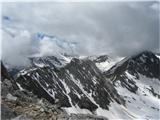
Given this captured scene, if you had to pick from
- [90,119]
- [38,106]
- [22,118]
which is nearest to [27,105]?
[38,106]

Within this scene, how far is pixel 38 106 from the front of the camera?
35.5m

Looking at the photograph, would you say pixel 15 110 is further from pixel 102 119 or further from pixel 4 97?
pixel 102 119

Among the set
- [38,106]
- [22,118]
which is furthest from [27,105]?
[22,118]

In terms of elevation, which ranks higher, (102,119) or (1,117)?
(1,117)

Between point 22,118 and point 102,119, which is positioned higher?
point 22,118

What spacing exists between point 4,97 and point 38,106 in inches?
119

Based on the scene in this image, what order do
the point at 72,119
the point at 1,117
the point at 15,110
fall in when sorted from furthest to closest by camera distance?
the point at 72,119, the point at 15,110, the point at 1,117

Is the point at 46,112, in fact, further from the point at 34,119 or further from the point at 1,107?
the point at 1,107

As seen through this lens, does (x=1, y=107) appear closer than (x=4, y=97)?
Yes

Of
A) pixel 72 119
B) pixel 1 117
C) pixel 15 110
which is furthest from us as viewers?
pixel 72 119

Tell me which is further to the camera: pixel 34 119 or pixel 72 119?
pixel 72 119

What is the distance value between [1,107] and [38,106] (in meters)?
4.44

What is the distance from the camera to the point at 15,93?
3819cm

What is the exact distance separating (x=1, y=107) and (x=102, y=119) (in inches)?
414
